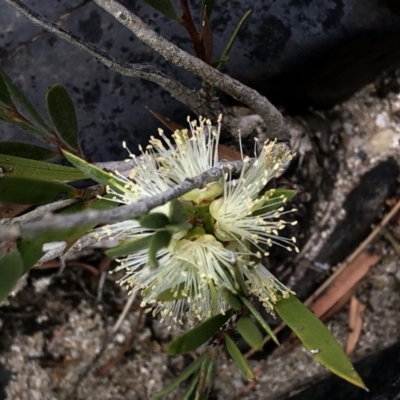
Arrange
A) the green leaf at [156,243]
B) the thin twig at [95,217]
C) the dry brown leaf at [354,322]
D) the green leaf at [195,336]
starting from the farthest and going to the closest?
the dry brown leaf at [354,322], the green leaf at [195,336], the green leaf at [156,243], the thin twig at [95,217]

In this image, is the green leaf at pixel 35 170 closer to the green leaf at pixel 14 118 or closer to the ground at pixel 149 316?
the green leaf at pixel 14 118

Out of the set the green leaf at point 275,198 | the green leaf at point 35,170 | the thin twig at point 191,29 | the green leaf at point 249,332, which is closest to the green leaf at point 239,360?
the green leaf at point 249,332

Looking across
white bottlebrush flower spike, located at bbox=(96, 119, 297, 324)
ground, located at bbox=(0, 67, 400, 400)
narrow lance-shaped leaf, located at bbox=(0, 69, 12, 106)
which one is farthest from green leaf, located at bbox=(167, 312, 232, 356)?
ground, located at bbox=(0, 67, 400, 400)

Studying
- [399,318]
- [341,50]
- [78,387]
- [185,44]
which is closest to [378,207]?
[399,318]

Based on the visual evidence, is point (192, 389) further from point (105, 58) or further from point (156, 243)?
point (105, 58)

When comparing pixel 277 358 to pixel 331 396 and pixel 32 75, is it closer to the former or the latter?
pixel 331 396
